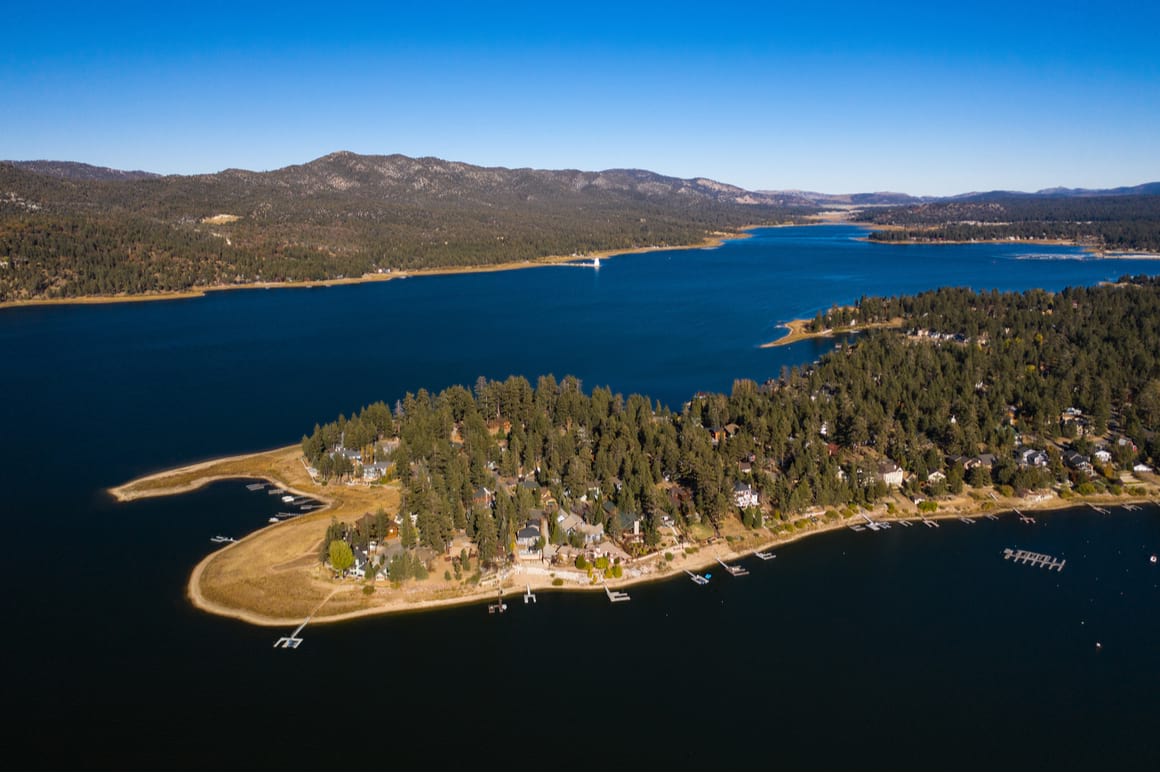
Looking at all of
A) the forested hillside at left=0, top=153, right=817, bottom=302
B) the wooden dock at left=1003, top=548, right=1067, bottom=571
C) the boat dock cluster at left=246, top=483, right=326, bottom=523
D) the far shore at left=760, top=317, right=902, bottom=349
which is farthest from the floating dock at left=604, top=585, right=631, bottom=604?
the forested hillside at left=0, top=153, right=817, bottom=302

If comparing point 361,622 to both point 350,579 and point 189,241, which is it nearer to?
point 350,579

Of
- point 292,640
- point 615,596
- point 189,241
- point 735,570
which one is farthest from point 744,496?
point 189,241

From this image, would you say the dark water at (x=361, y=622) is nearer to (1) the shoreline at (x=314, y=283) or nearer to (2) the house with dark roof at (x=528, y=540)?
(2) the house with dark roof at (x=528, y=540)

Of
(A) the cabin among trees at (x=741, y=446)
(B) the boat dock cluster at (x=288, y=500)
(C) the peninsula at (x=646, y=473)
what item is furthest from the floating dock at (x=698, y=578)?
(B) the boat dock cluster at (x=288, y=500)

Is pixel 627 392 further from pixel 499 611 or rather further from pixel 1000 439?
pixel 499 611

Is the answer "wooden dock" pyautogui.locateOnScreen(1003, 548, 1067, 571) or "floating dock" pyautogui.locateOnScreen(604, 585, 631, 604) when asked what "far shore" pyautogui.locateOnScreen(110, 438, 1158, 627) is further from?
"wooden dock" pyautogui.locateOnScreen(1003, 548, 1067, 571)

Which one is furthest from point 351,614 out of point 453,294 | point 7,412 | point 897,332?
point 453,294
